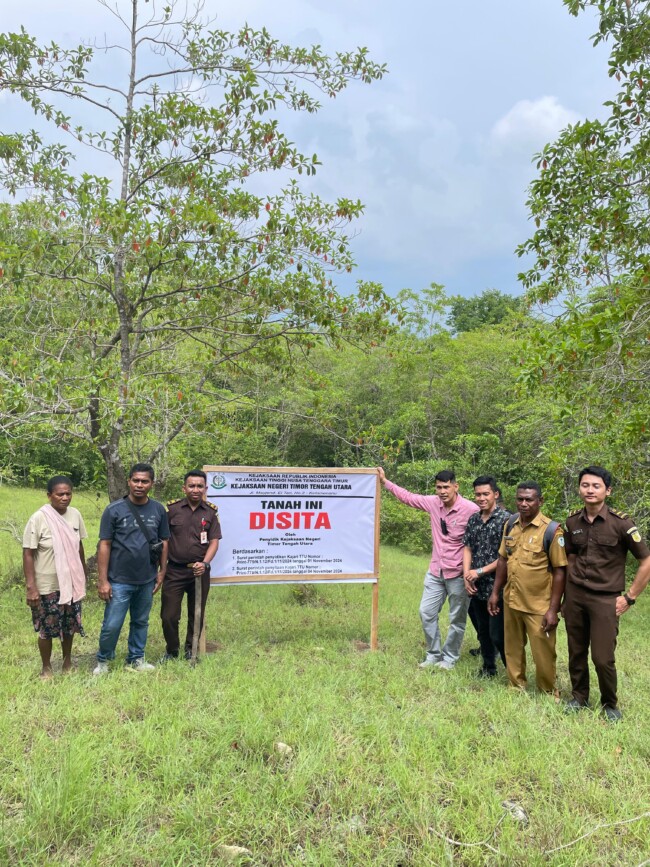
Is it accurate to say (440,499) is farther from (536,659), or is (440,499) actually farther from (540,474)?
(540,474)

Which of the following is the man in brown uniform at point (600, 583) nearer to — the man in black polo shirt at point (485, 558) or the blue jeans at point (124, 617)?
the man in black polo shirt at point (485, 558)

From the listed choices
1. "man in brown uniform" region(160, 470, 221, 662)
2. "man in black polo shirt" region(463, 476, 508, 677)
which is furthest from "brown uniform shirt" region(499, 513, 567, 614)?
"man in brown uniform" region(160, 470, 221, 662)

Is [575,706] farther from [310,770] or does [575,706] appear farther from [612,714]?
[310,770]

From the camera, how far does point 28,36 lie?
6.78 m

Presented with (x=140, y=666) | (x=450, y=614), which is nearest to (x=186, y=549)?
(x=140, y=666)

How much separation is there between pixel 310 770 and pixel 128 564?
246 cm

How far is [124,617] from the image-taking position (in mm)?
4875

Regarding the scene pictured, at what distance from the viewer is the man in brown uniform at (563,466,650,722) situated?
4.17m

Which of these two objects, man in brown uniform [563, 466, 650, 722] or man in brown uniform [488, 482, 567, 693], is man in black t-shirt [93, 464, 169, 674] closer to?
man in brown uniform [488, 482, 567, 693]

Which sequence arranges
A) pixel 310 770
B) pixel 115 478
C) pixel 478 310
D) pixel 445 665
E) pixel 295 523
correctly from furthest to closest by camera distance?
pixel 478 310 → pixel 115 478 → pixel 295 523 → pixel 445 665 → pixel 310 770

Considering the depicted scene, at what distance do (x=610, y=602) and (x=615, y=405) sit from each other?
3515 millimetres

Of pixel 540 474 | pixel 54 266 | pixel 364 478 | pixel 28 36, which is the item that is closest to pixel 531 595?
pixel 364 478

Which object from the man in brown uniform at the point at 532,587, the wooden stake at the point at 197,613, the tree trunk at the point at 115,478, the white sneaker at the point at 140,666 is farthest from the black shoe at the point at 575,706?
the tree trunk at the point at 115,478

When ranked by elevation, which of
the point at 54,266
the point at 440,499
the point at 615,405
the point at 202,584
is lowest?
the point at 202,584
